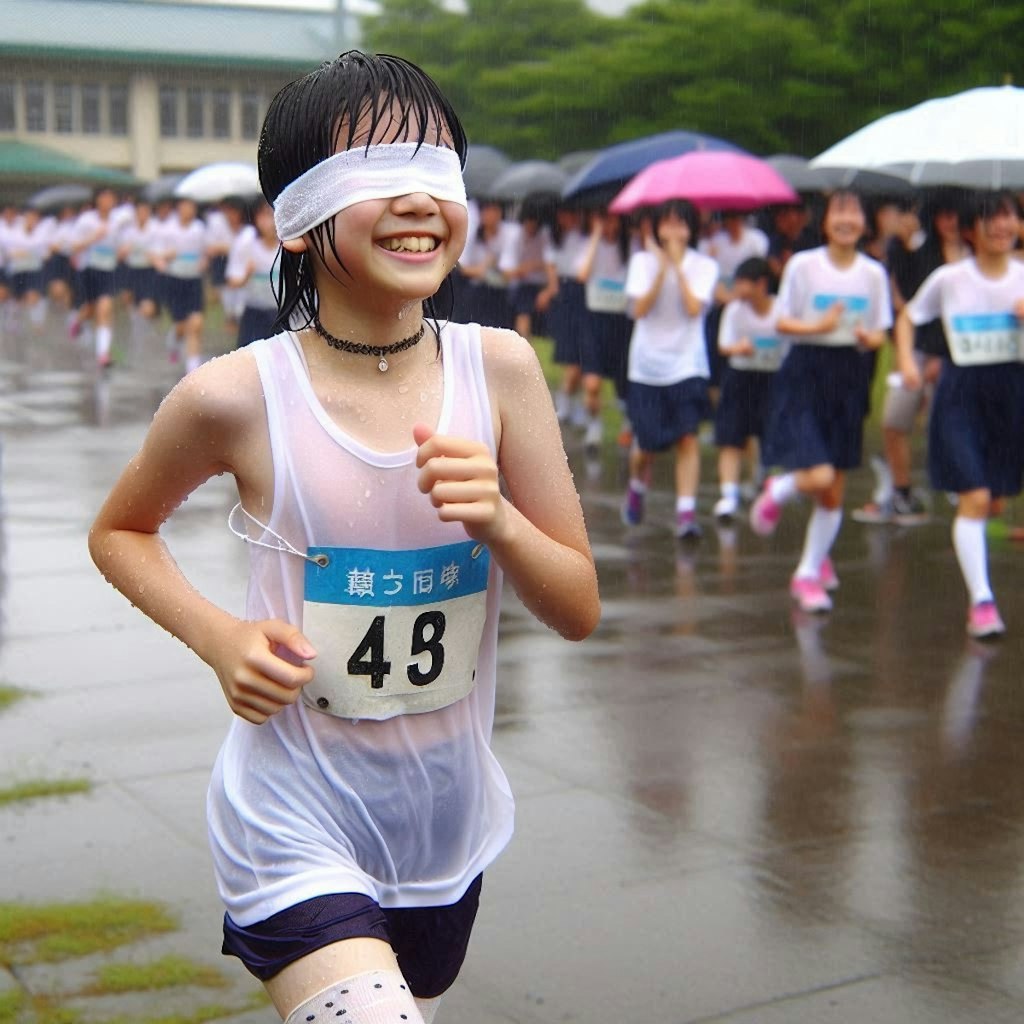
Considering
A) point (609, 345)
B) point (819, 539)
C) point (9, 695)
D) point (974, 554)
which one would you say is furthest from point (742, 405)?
point (9, 695)

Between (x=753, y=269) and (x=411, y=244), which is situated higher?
(x=411, y=244)

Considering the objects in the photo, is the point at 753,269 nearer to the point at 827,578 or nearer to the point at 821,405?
the point at 821,405

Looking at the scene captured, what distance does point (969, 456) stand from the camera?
25.1 feet

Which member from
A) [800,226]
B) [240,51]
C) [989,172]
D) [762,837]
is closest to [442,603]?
[762,837]

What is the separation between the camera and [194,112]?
56719 mm

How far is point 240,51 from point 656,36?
3545 cm

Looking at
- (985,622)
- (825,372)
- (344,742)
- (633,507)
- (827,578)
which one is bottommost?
(633,507)

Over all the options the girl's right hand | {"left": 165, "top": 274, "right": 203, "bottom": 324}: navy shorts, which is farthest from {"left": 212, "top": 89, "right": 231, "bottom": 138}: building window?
the girl's right hand

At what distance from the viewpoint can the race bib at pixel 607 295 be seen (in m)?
13.1

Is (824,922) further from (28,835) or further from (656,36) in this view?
(656,36)

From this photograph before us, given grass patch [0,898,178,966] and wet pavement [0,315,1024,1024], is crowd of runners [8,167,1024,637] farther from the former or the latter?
grass patch [0,898,178,966]

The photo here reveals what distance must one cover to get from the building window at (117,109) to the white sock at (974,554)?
51.9m

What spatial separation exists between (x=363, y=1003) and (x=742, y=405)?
343 inches

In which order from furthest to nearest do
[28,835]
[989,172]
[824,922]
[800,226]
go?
1. [800,226]
2. [989,172]
3. [28,835]
4. [824,922]
